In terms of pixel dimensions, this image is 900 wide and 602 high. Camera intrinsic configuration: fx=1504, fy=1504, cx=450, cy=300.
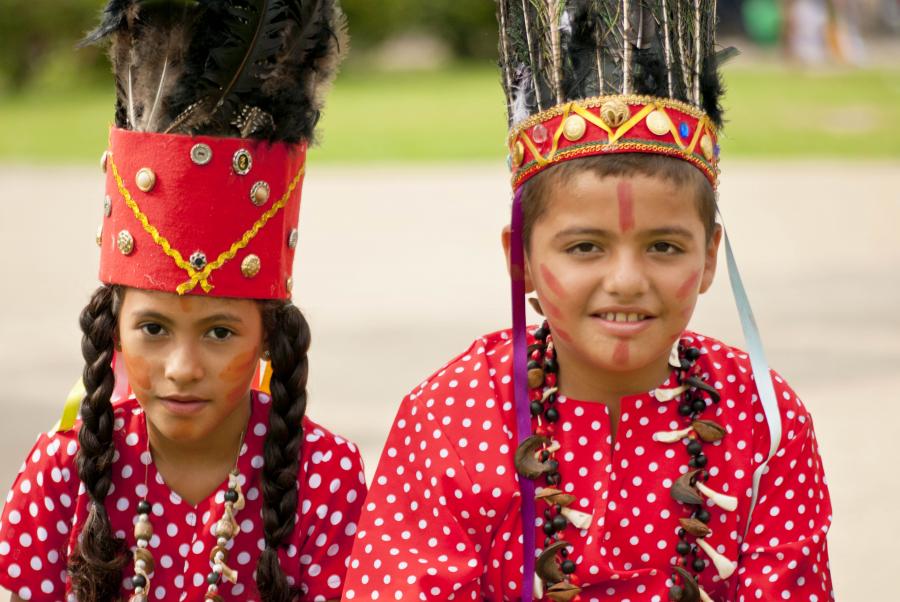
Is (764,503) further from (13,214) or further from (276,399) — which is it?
(13,214)

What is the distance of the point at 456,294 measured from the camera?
31.5 feet

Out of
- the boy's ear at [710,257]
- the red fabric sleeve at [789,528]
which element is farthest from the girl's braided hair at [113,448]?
the red fabric sleeve at [789,528]

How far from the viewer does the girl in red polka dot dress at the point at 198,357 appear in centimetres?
369

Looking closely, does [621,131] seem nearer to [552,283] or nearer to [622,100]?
[622,100]

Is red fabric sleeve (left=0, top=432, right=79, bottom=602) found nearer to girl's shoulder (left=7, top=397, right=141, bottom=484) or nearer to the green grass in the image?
girl's shoulder (left=7, top=397, right=141, bottom=484)

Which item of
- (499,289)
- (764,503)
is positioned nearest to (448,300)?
(499,289)

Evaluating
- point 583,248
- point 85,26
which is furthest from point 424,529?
point 85,26

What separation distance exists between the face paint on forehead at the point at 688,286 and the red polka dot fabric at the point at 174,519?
98 cm

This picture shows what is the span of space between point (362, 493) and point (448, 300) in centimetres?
552

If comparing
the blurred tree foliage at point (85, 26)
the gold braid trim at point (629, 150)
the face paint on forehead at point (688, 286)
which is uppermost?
the blurred tree foliage at point (85, 26)

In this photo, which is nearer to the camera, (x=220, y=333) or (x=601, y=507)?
(x=601, y=507)

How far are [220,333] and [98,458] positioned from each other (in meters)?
0.45

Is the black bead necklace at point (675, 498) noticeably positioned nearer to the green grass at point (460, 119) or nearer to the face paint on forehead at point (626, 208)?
the face paint on forehead at point (626, 208)

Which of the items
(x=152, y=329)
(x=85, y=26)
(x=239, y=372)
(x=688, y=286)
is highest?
(x=85, y=26)
